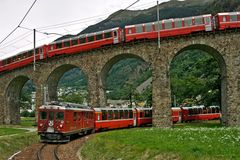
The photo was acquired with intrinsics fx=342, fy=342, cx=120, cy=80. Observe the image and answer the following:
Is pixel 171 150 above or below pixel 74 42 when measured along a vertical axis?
below

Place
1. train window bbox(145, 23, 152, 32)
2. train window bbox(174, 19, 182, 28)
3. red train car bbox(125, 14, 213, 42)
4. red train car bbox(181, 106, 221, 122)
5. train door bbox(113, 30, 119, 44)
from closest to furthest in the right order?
red train car bbox(125, 14, 213, 42), train window bbox(174, 19, 182, 28), train window bbox(145, 23, 152, 32), train door bbox(113, 30, 119, 44), red train car bbox(181, 106, 221, 122)

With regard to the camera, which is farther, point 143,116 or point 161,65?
point 143,116

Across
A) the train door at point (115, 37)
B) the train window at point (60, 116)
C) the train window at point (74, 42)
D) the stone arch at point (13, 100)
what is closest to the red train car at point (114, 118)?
the train door at point (115, 37)

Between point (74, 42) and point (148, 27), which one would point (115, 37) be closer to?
point (148, 27)

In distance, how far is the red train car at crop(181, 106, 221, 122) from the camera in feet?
180

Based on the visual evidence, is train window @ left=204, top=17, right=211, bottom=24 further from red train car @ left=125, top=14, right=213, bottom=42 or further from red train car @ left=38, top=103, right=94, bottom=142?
red train car @ left=38, top=103, right=94, bottom=142

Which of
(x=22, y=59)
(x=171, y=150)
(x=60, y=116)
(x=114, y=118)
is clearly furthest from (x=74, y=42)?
(x=171, y=150)

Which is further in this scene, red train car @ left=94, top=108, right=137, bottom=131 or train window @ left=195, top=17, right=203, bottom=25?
train window @ left=195, top=17, right=203, bottom=25

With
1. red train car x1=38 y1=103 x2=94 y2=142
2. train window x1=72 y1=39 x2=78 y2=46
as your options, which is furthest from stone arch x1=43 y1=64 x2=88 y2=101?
red train car x1=38 y1=103 x2=94 y2=142

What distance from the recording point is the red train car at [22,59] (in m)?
48.6

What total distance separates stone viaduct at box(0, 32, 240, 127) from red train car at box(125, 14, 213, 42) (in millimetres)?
805

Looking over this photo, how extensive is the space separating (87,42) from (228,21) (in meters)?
17.3

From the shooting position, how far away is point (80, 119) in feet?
99.7

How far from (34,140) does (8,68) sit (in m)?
27.0
